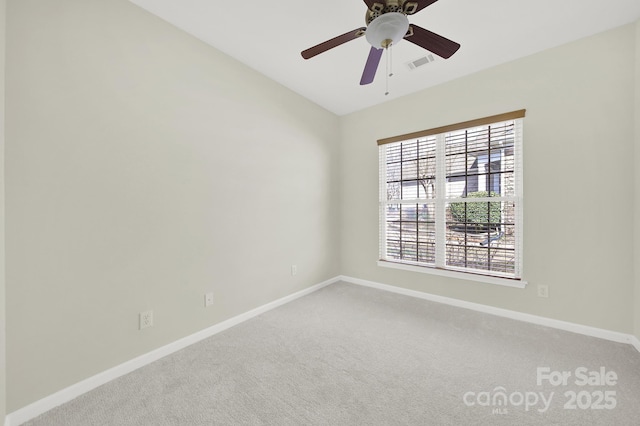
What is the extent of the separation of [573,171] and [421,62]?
5.78 feet

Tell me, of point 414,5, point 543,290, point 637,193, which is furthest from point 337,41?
point 543,290

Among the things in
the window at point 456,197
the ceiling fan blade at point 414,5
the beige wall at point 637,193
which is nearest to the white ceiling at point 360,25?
the beige wall at point 637,193

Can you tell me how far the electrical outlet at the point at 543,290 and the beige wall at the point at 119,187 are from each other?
111 inches

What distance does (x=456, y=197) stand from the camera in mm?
3018

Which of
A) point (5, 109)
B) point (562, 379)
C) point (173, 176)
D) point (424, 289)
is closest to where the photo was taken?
point (5, 109)

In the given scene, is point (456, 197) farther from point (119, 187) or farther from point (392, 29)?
point (119, 187)

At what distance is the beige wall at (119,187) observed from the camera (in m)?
1.42

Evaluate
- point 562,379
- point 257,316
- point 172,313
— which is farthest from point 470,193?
point 172,313

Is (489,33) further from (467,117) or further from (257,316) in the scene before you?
(257,316)

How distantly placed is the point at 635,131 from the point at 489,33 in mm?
1436

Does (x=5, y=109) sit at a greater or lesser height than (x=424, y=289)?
greater

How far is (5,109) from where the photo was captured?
1354 mm

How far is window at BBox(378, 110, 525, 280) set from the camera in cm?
269

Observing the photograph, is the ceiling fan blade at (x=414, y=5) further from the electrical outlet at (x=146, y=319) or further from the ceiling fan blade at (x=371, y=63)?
the electrical outlet at (x=146, y=319)
